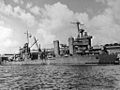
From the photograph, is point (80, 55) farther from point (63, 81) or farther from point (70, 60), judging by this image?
point (63, 81)

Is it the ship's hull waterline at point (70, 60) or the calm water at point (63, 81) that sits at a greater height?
the ship's hull waterline at point (70, 60)

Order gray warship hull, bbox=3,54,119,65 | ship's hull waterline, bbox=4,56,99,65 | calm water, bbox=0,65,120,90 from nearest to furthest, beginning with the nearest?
1. calm water, bbox=0,65,120,90
2. gray warship hull, bbox=3,54,119,65
3. ship's hull waterline, bbox=4,56,99,65

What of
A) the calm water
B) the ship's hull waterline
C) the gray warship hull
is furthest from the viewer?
the ship's hull waterline

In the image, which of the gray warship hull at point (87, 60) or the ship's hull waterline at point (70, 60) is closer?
the gray warship hull at point (87, 60)

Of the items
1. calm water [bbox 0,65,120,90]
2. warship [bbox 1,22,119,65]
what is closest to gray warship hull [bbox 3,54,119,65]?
warship [bbox 1,22,119,65]

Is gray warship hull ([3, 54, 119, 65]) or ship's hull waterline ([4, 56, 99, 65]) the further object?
ship's hull waterline ([4, 56, 99, 65])

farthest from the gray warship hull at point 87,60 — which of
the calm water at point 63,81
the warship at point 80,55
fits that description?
the calm water at point 63,81

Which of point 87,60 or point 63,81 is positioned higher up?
point 87,60

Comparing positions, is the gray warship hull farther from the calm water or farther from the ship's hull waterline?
the calm water

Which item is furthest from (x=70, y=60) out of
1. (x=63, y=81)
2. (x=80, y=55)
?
(x=63, y=81)

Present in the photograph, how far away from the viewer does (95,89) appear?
1446cm

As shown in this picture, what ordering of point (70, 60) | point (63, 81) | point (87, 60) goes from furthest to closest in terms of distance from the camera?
point (70, 60)
point (87, 60)
point (63, 81)

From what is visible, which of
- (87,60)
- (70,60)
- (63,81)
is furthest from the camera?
(70,60)

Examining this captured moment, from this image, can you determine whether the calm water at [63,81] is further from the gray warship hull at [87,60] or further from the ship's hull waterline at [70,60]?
the ship's hull waterline at [70,60]
